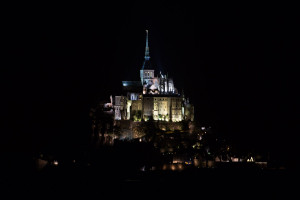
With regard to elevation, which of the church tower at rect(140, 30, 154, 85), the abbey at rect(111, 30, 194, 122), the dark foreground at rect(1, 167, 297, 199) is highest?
the church tower at rect(140, 30, 154, 85)

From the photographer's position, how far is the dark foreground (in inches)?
1235

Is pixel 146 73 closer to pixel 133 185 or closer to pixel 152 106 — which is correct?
pixel 152 106

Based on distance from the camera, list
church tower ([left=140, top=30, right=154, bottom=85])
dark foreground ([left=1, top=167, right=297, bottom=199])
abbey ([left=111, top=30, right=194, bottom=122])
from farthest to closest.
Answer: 1. church tower ([left=140, top=30, right=154, bottom=85])
2. abbey ([left=111, top=30, right=194, bottom=122])
3. dark foreground ([left=1, top=167, right=297, bottom=199])

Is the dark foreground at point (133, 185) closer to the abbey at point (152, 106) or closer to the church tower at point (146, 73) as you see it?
the abbey at point (152, 106)

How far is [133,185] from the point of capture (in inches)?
1500

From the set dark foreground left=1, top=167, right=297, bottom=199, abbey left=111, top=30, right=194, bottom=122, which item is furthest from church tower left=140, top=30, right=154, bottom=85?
dark foreground left=1, top=167, right=297, bottom=199

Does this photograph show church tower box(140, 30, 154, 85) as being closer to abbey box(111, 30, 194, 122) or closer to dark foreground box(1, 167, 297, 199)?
Result: abbey box(111, 30, 194, 122)

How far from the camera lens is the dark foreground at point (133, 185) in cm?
3138

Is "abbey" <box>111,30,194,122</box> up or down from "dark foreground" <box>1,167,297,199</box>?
up

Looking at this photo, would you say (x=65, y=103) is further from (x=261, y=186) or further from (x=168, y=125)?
(x=168, y=125)

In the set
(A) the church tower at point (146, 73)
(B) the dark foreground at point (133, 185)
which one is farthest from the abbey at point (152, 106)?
(B) the dark foreground at point (133, 185)

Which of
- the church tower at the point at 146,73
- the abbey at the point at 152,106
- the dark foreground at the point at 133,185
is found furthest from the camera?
the church tower at the point at 146,73

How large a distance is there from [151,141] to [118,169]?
21839mm

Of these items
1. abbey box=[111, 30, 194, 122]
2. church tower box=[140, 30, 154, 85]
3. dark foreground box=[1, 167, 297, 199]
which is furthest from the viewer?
church tower box=[140, 30, 154, 85]
